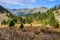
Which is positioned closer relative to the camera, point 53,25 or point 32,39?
point 32,39

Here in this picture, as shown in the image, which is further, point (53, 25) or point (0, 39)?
point (53, 25)

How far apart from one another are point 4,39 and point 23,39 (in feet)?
3.04

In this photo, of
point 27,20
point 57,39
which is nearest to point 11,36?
point 57,39

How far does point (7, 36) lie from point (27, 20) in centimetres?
16434

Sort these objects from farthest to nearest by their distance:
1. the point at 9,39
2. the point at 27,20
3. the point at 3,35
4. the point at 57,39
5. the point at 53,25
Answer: the point at 27,20 → the point at 53,25 → the point at 57,39 → the point at 3,35 → the point at 9,39

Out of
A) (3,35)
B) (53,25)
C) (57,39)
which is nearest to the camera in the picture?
(3,35)

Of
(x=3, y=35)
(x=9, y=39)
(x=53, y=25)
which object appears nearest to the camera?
(x=9, y=39)

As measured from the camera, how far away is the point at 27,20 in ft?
572

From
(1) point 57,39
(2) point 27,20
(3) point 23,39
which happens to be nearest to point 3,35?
(3) point 23,39

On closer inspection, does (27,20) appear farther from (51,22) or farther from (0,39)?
(0,39)

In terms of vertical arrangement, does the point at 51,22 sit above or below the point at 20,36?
below

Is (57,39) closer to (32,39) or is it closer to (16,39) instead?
(32,39)

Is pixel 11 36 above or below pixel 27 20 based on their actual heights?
above

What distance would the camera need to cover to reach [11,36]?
10016 millimetres
